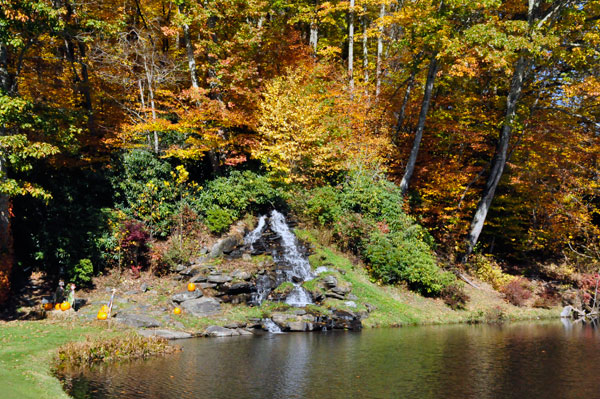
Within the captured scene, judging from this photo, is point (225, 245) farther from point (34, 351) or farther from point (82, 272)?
point (34, 351)

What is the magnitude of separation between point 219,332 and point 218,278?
2.91m

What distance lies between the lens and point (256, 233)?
21.3 m

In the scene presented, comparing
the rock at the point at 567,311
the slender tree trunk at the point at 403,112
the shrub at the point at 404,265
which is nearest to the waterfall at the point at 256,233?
the shrub at the point at 404,265

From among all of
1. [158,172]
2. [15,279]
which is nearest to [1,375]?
[15,279]

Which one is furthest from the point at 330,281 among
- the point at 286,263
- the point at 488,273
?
the point at 488,273

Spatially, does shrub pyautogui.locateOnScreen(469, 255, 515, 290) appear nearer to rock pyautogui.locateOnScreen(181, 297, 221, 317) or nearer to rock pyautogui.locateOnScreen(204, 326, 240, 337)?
rock pyautogui.locateOnScreen(181, 297, 221, 317)

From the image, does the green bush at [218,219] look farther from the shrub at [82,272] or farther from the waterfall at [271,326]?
the waterfall at [271,326]

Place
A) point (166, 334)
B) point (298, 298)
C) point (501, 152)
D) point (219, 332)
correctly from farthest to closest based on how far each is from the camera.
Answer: point (501, 152) < point (298, 298) < point (219, 332) < point (166, 334)

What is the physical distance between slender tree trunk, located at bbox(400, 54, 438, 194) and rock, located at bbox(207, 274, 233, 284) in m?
12.1

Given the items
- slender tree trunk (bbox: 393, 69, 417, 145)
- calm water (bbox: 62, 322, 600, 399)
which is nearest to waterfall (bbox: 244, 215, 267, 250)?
calm water (bbox: 62, 322, 600, 399)

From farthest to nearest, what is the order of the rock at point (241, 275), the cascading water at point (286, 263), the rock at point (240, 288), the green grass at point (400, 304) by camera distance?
the green grass at point (400, 304) < the cascading water at point (286, 263) < the rock at point (241, 275) < the rock at point (240, 288)

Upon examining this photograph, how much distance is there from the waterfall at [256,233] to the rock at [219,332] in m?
5.38

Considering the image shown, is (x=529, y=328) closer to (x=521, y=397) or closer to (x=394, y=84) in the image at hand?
(x=521, y=397)

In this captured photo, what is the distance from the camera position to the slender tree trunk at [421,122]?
78.4ft
